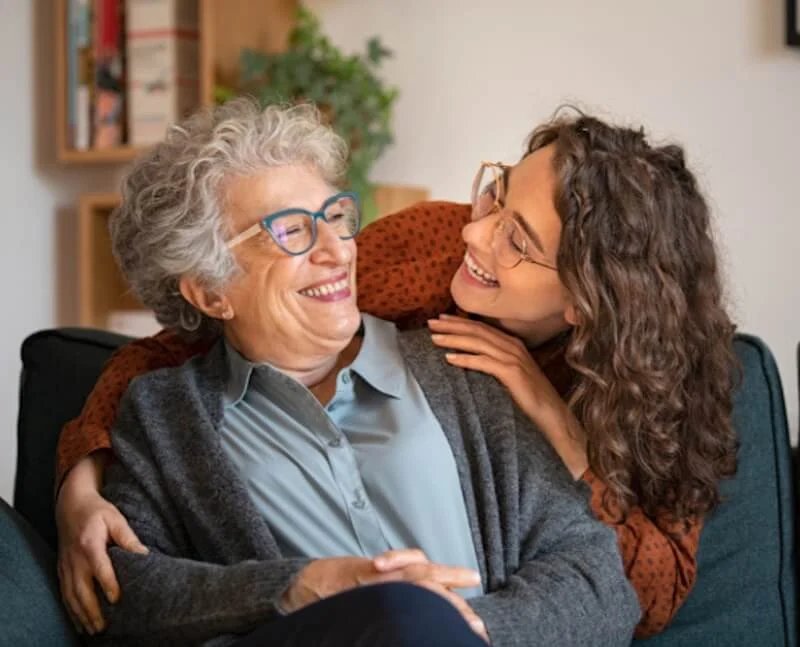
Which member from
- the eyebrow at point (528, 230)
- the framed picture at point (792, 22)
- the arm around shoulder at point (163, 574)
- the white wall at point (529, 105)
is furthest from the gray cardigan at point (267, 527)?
the framed picture at point (792, 22)

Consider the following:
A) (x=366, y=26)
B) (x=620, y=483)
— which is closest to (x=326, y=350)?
(x=620, y=483)

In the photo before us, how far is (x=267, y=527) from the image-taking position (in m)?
1.63

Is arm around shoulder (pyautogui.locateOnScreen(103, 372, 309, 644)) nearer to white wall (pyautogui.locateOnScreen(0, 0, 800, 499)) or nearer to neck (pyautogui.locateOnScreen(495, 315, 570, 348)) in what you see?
neck (pyautogui.locateOnScreen(495, 315, 570, 348))

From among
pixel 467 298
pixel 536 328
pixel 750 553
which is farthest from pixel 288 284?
pixel 750 553

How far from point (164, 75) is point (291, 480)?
2.05 m

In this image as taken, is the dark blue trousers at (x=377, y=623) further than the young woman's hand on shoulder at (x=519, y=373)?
No

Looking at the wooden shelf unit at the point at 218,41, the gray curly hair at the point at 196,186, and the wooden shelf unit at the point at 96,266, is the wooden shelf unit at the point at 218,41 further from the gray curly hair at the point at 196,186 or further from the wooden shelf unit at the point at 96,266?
Answer: the gray curly hair at the point at 196,186

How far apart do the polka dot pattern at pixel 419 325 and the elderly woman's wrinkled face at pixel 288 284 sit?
157mm

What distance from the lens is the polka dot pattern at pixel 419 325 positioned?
1739 mm

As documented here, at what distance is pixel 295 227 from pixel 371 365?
0.72 ft

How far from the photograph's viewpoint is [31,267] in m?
3.77

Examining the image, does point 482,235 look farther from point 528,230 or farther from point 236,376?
point 236,376

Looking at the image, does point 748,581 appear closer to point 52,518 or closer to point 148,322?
point 52,518

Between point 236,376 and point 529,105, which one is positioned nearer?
point 236,376
